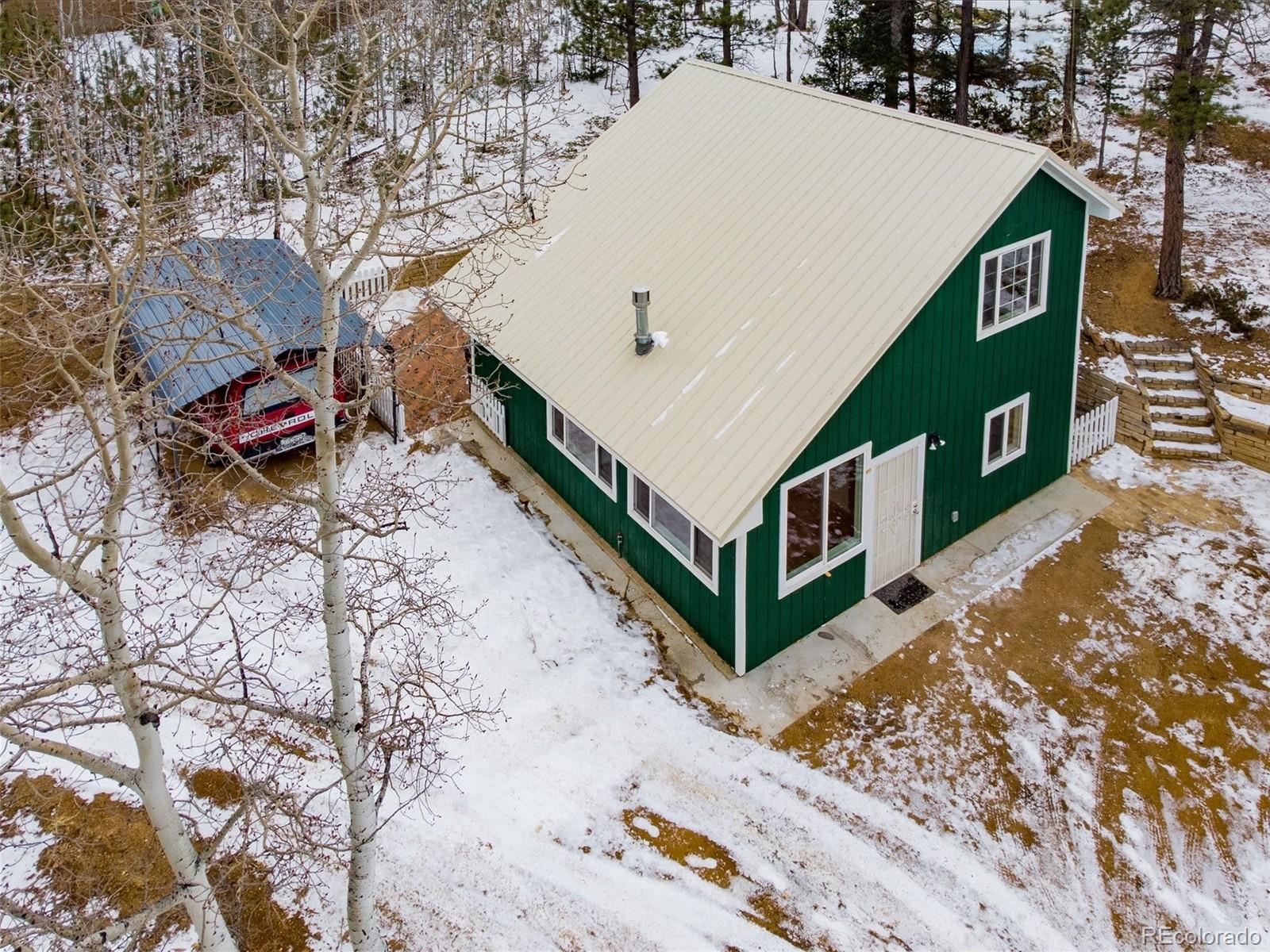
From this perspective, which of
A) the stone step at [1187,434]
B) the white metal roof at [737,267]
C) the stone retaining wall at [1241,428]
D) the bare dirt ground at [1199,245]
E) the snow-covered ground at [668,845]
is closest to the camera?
the snow-covered ground at [668,845]

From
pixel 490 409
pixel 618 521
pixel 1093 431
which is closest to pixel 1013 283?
pixel 1093 431

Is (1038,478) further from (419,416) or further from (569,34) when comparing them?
(569,34)

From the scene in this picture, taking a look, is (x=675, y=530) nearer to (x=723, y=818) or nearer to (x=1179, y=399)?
(x=723, y=818)

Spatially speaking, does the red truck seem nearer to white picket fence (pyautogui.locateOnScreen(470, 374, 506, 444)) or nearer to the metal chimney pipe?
white picket fence (pyautogui.locateOnScreen(470, 374, 506, 444))

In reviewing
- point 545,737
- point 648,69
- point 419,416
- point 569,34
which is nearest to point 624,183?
point 419,416

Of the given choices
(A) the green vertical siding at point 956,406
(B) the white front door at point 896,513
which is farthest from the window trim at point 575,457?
(B) the white front door at point 896,513

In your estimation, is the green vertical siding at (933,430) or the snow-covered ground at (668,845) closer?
the snow-covered ground at (668,845)

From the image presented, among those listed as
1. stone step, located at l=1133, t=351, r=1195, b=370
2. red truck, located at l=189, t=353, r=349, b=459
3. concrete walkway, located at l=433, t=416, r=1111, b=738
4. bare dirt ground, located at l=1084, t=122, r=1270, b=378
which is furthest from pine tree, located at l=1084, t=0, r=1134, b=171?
red truck, located at l=189, t=353, r=349, b=459

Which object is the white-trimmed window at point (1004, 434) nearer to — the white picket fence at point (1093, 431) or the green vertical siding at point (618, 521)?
the white picket fence at point (1093, 431)
